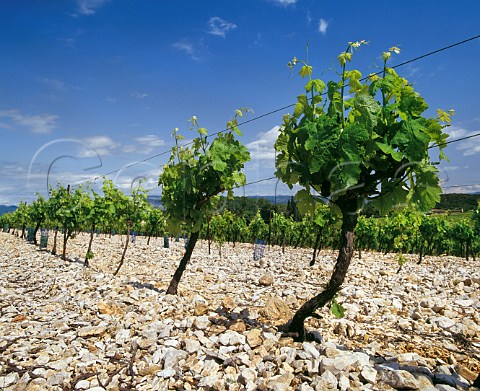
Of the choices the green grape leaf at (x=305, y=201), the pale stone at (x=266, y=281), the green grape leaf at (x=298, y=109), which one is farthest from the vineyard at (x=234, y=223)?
the pale stone at (x=266, y=281)

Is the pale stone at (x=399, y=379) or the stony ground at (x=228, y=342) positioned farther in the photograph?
the stony ground at (x=228, y=342)

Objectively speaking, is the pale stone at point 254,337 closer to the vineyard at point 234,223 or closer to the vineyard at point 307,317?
the vineyard at point 307,317

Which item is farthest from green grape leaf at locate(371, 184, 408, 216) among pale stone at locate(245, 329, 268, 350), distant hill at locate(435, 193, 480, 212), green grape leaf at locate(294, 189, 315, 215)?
distant hill at locate(435, 193, 480, 212)

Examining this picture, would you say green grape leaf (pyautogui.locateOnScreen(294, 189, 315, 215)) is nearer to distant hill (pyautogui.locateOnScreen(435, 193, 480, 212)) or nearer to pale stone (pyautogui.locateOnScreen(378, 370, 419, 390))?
pale stone (pyautogui.locateOnScreen(378, 370, 419, 390))

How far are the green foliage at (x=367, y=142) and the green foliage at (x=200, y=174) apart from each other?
3.71 metres

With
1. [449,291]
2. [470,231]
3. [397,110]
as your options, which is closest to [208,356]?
[397,110]

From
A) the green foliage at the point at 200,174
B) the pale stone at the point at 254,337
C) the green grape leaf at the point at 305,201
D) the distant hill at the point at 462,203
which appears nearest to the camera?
the pale stone at the point at 254,337

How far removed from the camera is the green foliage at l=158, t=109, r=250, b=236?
354 inches

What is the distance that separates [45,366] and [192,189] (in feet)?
17.1

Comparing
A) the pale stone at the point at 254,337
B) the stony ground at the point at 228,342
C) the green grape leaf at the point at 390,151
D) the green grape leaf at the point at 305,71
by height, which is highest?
the green grape leaf at the point at 305,71

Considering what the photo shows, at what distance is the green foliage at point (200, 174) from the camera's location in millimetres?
9000

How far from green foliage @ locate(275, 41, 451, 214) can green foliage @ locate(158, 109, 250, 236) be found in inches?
146

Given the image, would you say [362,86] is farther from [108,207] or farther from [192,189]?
[108,207]

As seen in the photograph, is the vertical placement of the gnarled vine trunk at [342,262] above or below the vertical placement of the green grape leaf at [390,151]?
below
